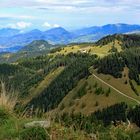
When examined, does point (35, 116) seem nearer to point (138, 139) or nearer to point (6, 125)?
point (6, 125)

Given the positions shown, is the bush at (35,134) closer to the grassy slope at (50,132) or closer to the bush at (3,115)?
the grassy slope at (50,132)

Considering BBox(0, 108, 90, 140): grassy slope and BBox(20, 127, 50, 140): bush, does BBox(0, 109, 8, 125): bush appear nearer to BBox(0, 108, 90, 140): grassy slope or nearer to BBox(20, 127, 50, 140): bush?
BBox(0, 108, 90, 140): grassy slope

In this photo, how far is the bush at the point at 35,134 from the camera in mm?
11961

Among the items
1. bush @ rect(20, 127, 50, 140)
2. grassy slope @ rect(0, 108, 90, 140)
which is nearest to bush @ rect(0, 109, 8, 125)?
grassy slope @ rect(0, 108, 90, 140)

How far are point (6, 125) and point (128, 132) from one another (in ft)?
14.6

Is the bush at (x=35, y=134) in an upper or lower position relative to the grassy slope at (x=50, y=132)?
upper

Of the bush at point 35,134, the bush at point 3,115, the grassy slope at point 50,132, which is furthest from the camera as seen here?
the bush at point 3,115

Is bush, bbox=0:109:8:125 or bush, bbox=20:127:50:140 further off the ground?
bush, bbox=20:127:50:140

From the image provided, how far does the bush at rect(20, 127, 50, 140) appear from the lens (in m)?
12.0

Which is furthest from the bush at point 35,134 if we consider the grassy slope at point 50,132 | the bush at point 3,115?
the bush at point 3,115

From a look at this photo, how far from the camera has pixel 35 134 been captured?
12.1 m

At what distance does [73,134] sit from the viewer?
40.3 feet

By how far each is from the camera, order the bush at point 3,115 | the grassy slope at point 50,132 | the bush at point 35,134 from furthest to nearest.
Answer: the bush at point 3,115, the grassy slope at point 50,132, the bush at point 35,134

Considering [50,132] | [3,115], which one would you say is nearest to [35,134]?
[50,132]
